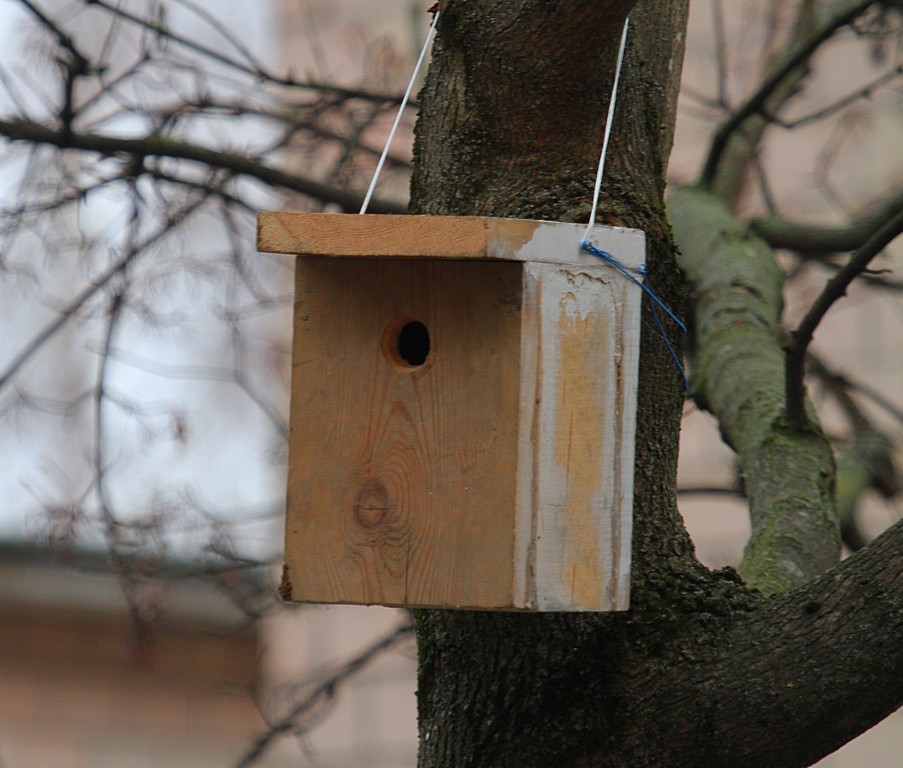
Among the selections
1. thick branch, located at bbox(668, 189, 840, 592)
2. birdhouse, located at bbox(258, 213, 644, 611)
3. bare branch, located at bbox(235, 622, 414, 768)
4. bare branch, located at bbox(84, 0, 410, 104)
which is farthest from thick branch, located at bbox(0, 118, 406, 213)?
birdhouse, located at bbox(258, 213, 644, 611)

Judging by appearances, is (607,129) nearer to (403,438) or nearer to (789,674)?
(403,438)

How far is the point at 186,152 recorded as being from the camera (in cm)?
285

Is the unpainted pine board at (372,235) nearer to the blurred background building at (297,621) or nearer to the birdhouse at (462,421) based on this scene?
the birdhouse at (462,421)

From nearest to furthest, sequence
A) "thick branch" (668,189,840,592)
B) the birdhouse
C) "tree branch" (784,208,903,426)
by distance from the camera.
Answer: the birdhouse → "tree branch" (784,208,903,426) → "thick branch" (668,189,840,592)

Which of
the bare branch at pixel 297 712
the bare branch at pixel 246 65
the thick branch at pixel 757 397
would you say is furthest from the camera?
the bare branch at pixel 297 712

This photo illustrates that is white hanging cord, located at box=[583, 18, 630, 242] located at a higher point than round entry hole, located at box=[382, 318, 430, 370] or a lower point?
higher

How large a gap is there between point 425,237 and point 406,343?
31 cm

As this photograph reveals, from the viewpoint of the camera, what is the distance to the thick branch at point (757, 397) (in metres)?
2.20

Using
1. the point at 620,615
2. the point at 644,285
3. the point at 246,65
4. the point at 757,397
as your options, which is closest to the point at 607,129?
the point at 644,285

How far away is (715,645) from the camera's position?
62.9 inches

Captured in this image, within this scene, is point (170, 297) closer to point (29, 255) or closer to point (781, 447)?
point (29, 255)

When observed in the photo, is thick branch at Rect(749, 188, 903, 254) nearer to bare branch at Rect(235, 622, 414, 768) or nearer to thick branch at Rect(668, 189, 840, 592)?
thick branch at Rect(668, 189, 840, 592)

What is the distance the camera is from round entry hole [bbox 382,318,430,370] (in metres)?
1.65

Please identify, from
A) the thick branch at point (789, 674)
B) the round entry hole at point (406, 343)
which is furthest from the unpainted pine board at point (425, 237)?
the thick branch at point (789, 674)
